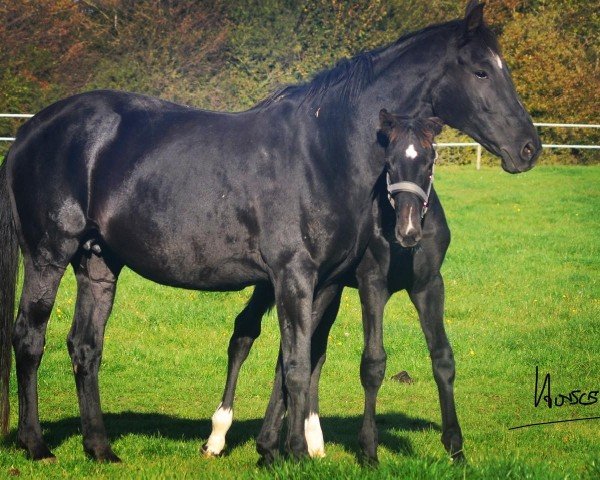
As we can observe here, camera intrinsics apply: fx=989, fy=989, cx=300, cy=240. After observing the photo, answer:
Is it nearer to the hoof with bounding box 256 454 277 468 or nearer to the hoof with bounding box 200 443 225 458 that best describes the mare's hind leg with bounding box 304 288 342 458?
the hoof with bounding box 256 454 277 468

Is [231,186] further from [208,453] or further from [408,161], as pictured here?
[208,453]

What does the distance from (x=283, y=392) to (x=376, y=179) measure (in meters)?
1.44

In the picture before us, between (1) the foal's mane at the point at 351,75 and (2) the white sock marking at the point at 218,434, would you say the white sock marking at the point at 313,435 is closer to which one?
(2) the white sock marking at the point at 218,434

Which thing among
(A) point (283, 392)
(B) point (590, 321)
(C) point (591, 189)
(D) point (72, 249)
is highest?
(D) point (72, 249)

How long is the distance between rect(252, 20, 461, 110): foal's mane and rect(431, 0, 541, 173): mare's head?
21cm

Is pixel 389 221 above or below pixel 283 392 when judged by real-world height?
above

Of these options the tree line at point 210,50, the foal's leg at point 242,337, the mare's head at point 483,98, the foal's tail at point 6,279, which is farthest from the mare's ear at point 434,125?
the tree line at point 210,50

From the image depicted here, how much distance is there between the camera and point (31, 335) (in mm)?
6328

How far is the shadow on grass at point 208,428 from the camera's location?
677 centimetres

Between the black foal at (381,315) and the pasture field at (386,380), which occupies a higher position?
the black foal at (381,315)

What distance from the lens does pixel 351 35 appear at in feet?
100

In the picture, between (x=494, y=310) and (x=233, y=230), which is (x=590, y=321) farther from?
(x=233, y=230)

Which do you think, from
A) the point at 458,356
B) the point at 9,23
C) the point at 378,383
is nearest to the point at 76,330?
the point at 378,383

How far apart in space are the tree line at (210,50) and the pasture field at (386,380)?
14735 millimetres
